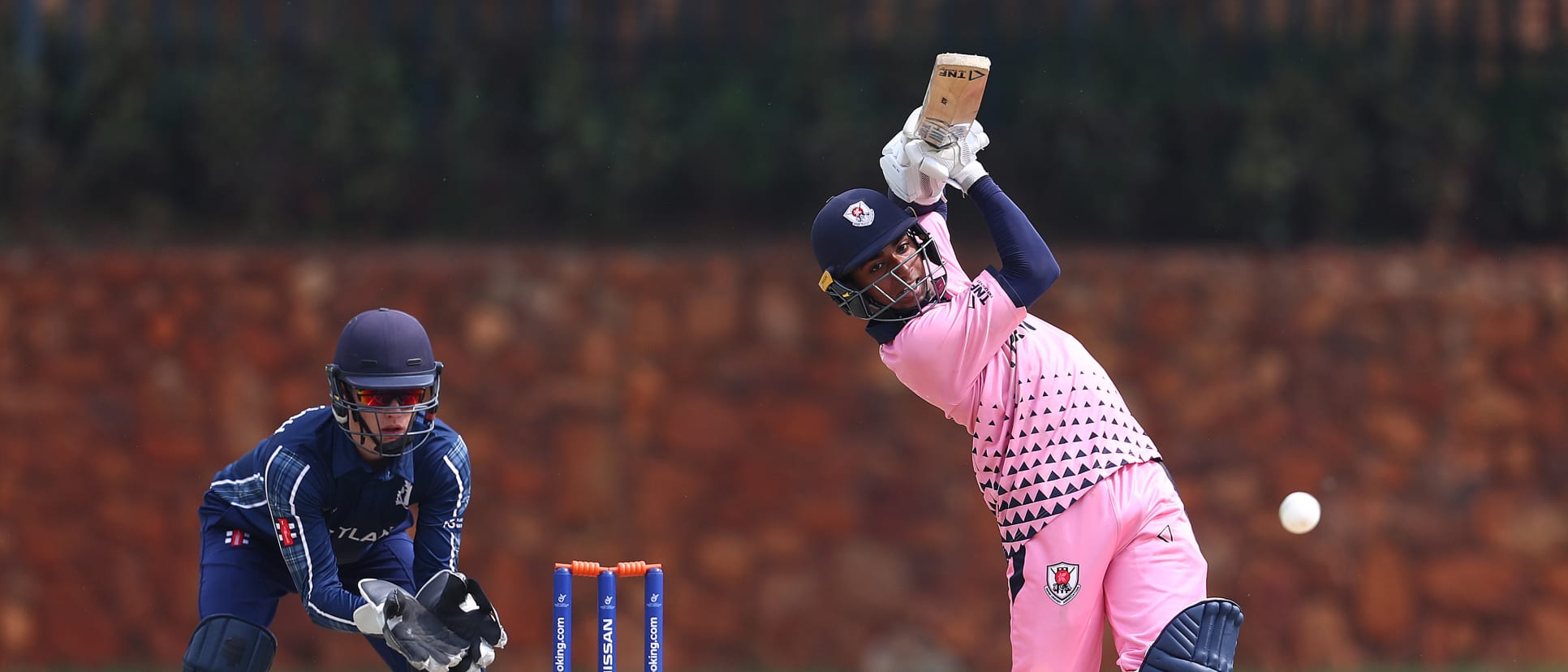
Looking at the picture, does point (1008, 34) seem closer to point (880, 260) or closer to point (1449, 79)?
point (1449, 79)

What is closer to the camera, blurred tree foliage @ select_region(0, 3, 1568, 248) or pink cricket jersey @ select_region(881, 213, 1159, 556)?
pink cricket jersey @ select_region(881, 213, 1159, 556)

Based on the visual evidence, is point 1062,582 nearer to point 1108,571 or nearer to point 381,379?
point 1108,571

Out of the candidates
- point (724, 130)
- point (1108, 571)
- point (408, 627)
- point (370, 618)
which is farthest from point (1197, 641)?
point (724, 130)

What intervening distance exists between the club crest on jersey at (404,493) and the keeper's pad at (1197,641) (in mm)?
2218

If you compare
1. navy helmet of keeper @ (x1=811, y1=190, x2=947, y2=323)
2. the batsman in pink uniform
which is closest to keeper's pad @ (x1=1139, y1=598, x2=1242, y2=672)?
the batsman in pink uniform

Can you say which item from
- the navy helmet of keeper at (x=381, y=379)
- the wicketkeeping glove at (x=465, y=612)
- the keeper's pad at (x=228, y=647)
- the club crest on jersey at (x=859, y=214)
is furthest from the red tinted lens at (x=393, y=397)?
the club crest on jersey at (x=859, y=214)

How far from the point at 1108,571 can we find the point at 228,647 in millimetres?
2647

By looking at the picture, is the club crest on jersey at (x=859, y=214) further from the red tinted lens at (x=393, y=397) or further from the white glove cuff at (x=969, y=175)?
the red tinted lens at (x=393, y=397)

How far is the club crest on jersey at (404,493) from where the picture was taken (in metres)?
5.21

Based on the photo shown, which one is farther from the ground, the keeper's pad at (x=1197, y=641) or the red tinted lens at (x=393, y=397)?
the red tinted lens at (x=393, y=397)

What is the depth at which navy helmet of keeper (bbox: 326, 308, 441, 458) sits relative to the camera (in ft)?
16.2

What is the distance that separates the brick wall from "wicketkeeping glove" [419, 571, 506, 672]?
148 inches

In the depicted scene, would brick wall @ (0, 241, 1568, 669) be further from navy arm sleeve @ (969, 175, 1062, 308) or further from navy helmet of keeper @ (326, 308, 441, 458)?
navy arm sleeve @ (969, 175, 1062, 308)

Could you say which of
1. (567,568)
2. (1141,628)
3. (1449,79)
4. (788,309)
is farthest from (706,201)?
(1141,628)
